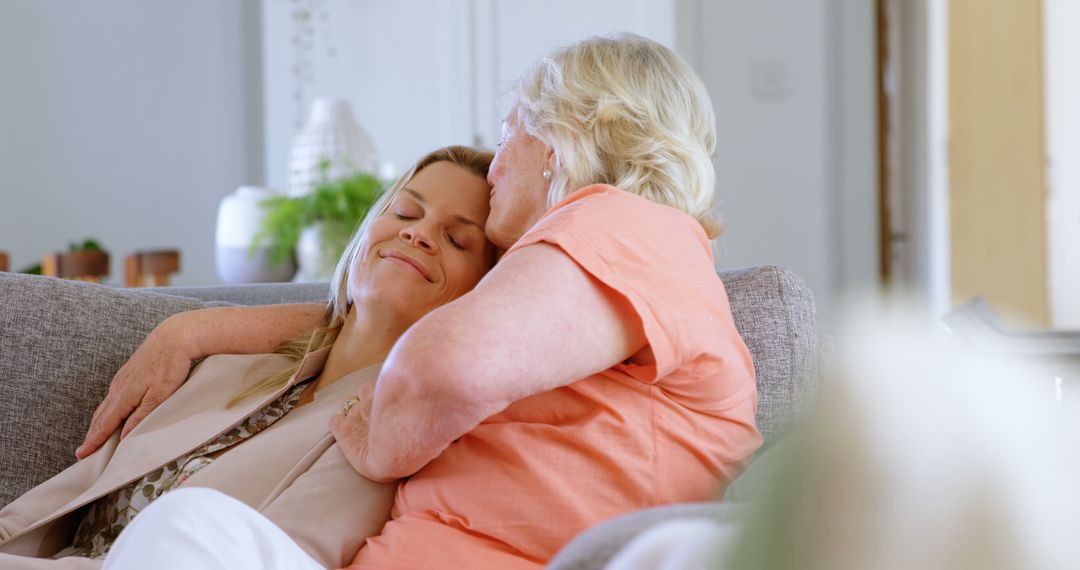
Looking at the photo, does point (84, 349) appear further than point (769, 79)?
No

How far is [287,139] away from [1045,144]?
A: 11.1 ft

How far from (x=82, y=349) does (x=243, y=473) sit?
1.28 ft

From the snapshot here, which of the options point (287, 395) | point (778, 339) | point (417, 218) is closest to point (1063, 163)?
point (778, 339)

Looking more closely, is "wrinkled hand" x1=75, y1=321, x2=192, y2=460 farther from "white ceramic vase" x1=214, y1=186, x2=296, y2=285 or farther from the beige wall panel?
the beige wall panel

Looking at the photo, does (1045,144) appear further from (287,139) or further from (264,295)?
(264,295)

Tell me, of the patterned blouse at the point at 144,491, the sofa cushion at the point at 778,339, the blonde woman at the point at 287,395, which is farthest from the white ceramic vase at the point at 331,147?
the sofa cushion at the point at 778,339

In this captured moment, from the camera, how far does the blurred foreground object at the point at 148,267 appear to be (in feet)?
12.0

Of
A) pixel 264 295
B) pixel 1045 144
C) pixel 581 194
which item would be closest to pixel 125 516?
pixel 264 295

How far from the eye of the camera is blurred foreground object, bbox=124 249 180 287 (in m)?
3.66

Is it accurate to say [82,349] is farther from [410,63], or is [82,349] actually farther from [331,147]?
[410,63]

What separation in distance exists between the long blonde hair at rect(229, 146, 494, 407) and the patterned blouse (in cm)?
5

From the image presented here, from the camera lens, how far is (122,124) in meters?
5.17

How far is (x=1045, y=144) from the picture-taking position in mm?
4867

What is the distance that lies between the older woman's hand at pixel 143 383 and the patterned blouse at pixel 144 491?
→ 96mm
